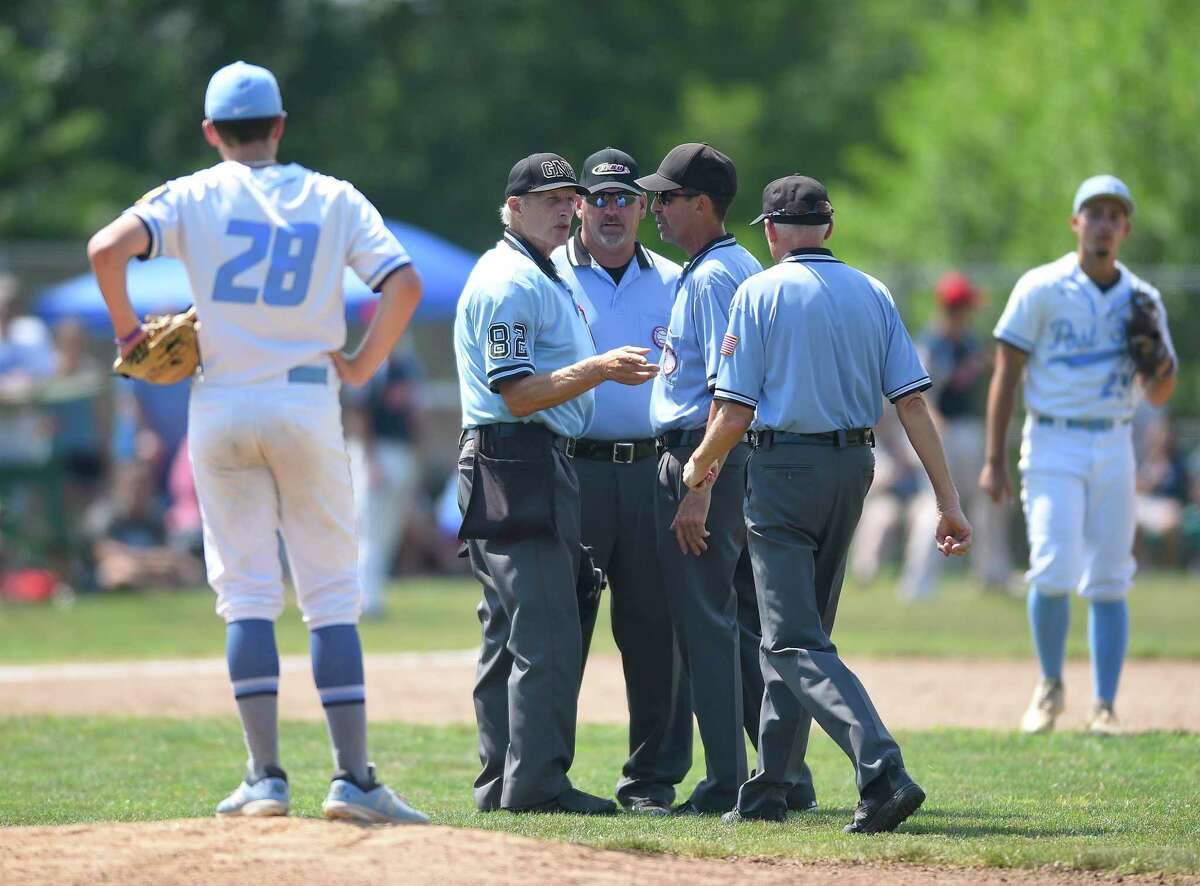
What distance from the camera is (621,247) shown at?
22.9ft

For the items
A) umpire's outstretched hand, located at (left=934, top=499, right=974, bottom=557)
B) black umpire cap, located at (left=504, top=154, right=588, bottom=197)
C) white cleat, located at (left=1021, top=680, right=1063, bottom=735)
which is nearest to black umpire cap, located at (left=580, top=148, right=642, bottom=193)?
black umpire cap, located at (left=504, top=154, right=588, bottom=197)

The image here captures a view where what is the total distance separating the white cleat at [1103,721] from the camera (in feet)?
27.8

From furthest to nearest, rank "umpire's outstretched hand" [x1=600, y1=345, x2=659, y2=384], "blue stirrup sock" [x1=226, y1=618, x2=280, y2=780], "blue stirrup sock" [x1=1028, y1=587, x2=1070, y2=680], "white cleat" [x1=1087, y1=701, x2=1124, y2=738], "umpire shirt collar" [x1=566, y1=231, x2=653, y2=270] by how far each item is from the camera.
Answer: "blue stirrup sock" [x1=1028, y1=587, x2=1070, y2=680]
"white cleat" [x1=1087, y1=701, x2=1124, y2=738]
"umpire shirt collar" [x1=566, y1=231, x2=653, y2=270]
"umpire's outstretched hand" [x1=600, y1=345, x2=659, y2=384]
"blue stirrup sock" [x1=226, y1=618, x2=280, y2=780]

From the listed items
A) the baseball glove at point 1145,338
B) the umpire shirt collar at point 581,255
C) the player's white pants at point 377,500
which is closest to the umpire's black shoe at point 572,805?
the umpire shirt collar at point 581,255

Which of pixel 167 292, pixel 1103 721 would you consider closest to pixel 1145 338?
pixel 1103 721

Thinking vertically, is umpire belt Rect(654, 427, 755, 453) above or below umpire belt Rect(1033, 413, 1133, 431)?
below

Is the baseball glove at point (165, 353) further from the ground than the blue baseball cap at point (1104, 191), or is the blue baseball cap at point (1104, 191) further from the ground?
the blue baseball cap at point (1104, 191)

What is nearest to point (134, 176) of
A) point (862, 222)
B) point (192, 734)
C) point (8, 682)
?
point (862, 222)

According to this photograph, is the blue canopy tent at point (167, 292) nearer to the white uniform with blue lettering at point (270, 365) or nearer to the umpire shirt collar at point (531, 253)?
the umpire shirt collar at point (531, 253)

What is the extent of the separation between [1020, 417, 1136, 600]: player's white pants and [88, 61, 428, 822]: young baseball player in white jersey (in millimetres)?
3985

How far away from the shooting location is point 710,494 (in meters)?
6.45

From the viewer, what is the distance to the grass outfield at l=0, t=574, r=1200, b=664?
40.3 feet

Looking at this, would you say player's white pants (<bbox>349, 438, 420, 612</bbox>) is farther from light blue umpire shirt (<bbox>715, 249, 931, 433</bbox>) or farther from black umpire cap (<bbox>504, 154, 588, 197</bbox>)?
light blue umpire shirt (<bbox>715, 249, 931, 433</bbox>)

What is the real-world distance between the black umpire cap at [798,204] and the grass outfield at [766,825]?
206cm
